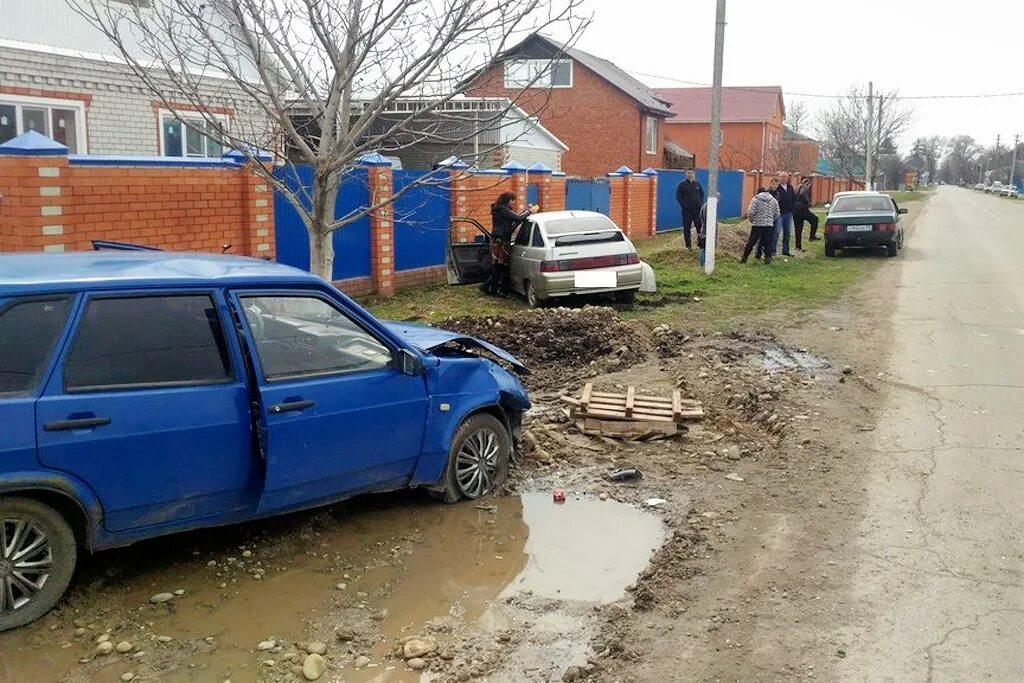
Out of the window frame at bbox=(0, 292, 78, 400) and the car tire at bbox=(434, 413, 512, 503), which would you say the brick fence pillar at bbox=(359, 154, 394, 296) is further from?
the window frame at bbox=(0, 292, 78, 400)

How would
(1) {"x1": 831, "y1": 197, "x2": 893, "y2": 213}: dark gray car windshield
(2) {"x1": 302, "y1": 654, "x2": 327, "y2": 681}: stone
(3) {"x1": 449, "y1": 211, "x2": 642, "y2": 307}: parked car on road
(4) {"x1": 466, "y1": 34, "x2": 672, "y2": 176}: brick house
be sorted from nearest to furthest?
1. (2) {"x1": 302, "y1": 654, "x2": 327, "y2": 681}: stone
2. (3) {"x1": 449, "y1": 211, "x2": 642, "y2": 307}: parked car on road
3. (1) {"x1": 831, "y1": 197, "x2": 893, "y2": 213}: dark gray car windshield
4. (4) {"x1": 466, "y1": 34, "x2": 672, "y2": 176}: brick house

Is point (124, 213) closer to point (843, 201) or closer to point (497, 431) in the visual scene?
point (497, 431)

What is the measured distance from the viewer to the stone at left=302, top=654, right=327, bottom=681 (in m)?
3.85

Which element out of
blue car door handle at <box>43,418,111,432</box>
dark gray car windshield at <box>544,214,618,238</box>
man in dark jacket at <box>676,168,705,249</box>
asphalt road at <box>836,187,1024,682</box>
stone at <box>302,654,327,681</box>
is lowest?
stone at <box>302,654,327,681</box>

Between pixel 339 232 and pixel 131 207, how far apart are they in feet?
11.8

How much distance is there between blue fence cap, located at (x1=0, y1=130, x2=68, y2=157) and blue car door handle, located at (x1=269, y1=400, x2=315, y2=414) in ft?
19.5

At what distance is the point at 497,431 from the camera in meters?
5.91

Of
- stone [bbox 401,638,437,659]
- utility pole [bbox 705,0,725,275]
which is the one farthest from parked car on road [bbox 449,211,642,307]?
stone [bbox 401,638,437,659]

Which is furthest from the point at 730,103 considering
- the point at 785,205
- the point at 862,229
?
the point at 785,205

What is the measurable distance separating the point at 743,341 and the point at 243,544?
23.5 feet

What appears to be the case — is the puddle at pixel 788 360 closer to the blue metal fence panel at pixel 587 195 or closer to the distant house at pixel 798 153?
the blue metal fence panel at pixel 587 195

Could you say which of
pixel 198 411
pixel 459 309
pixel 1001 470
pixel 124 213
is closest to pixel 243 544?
pixel 198 411

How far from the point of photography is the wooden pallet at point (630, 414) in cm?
722

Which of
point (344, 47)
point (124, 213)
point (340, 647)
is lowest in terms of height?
point (340, 647)
